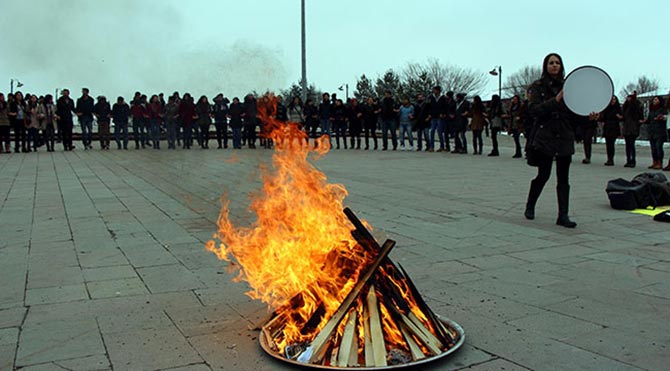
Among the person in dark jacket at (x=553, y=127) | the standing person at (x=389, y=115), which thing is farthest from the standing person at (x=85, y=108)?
the person in dark jacket at (x=553, y=127)

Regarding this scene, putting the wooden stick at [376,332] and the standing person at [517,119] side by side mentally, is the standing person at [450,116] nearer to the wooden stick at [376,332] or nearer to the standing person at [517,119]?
the standing person at [517,119]

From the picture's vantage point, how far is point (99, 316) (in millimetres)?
4160

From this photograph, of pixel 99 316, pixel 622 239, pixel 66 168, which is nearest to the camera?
pixel 99 316

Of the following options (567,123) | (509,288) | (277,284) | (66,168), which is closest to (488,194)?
(567,123)

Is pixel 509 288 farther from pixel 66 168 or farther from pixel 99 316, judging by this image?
pixel 66 168

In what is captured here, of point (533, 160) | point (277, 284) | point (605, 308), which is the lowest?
point (605, 308)

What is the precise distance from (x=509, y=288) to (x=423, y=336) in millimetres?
1672

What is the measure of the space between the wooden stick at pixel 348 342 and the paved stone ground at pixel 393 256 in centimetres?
37

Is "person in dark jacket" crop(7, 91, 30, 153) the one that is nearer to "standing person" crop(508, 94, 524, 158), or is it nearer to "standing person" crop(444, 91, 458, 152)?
"standing person" crop(444, 91, 458, 152)

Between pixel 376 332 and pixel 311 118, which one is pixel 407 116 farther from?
pixel 376 332

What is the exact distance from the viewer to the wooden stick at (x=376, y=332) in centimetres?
318

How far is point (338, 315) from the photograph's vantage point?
131 inches

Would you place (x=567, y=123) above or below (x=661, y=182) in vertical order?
above

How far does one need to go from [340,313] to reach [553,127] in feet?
15.9
